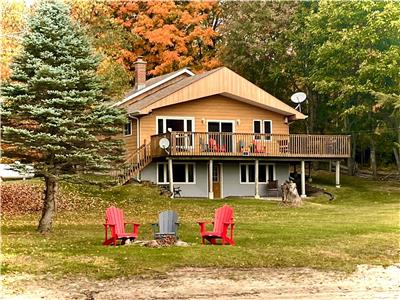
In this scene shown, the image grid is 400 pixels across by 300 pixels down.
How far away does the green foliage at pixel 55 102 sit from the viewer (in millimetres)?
16703

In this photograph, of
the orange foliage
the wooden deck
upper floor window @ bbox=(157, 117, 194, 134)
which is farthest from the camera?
the orange foliage

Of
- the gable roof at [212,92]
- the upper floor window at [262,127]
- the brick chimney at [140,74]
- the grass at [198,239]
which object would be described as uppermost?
the brick chimney at [140,74]

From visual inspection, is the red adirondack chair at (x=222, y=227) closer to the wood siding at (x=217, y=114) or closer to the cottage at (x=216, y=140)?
the cottage at (x=216, y=140)

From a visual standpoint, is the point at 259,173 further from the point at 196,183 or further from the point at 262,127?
the point at 196,183

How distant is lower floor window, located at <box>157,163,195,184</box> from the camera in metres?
33.2

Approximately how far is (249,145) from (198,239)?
16.3 meters

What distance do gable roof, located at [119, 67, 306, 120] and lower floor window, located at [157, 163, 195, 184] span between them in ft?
10.4

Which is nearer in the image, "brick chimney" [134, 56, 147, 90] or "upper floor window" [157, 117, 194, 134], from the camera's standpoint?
"upper floor window" [157, 117, 194, 134]

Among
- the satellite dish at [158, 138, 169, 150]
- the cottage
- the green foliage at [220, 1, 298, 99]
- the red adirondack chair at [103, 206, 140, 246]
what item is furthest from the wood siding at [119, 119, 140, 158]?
the red adirondack chair at [103, 206, 140, 246]

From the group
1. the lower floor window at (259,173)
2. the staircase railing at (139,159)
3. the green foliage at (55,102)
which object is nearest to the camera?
the green foliage at (55,102)

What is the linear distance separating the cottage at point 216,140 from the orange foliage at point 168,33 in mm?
10742

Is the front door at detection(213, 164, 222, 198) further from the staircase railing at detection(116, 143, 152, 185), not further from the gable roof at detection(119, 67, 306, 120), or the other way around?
the staircase railing at detection(116, 143, 152, 185)

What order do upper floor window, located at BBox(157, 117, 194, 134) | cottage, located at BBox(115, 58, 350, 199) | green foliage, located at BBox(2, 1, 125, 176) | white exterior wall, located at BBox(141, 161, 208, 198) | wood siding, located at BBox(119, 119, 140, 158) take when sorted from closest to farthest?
green foliage, located at BBox(2, 1, 125, 176) → cottage, located at BBox(115, 58, 350, 199) → white exterior wall, located at BBox(141, 161, 208, 198) → upper floor window, located at BBox(157, 117, 194, 134) → wood siding, located at BBox(119, 119, 140, 158)

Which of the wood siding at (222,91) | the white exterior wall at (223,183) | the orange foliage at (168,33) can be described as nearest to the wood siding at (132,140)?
the white exterior wall at (223,183)
